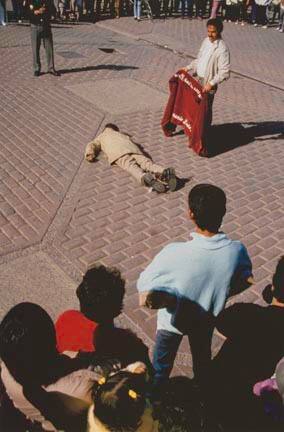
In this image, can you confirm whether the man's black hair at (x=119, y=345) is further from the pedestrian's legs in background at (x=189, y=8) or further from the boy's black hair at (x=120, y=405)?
the pedestrian's legs in background at (x=189, y=8)

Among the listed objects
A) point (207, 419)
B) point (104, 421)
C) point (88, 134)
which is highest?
point (104, 421)

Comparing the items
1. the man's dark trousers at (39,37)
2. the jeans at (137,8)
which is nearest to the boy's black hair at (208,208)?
the man's dark trousers at (39,37)

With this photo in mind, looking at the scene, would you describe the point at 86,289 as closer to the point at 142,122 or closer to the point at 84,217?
the point at 84,217

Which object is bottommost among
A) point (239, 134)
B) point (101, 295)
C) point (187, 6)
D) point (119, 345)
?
point (239, 134)

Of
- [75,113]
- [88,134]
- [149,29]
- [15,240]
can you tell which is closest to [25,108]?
[75,113]

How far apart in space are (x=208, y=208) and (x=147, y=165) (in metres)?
4.03

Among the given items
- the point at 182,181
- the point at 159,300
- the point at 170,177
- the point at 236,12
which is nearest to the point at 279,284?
the point at 159,300

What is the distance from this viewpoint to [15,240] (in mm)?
5535

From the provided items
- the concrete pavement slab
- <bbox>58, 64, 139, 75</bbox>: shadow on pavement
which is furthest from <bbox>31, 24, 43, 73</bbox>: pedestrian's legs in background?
the concrete pavement slab

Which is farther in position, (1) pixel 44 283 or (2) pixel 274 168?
(2) pixel 274 168

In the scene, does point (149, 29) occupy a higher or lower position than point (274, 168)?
higher

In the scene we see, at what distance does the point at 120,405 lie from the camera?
6.68 ft

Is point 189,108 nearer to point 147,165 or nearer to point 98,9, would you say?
point 147,165

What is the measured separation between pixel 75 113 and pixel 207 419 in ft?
23.2
